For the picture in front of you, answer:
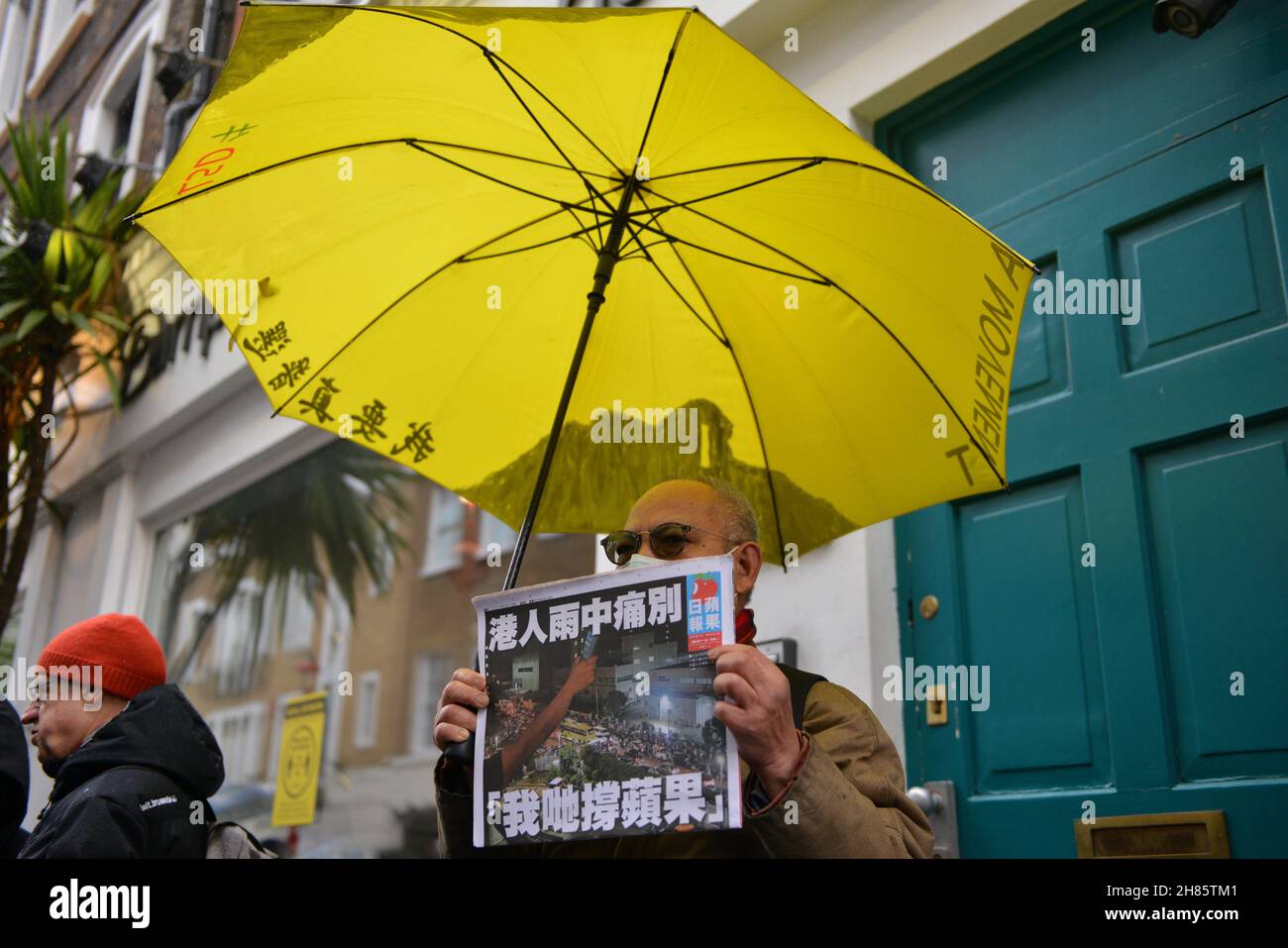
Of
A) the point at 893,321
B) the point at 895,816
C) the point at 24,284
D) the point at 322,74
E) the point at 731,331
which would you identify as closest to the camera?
the point at 895,816

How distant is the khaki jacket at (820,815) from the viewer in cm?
194

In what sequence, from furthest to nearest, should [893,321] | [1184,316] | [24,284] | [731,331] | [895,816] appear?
[24,284], [1184,316], [731,331], [893,321], [895,816]

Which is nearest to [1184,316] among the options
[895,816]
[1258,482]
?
[1258,482]

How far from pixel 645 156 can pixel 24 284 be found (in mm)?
6586

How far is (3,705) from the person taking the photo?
3.50 metres

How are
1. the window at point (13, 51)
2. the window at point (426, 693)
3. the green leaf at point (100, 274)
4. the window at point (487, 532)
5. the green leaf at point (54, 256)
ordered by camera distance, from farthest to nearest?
the window at point (13, 51) → the window at point (487, 532) → the window at point (426, 693) → the green leaf at point (100, 274) → the green leaf at point (54, 256)

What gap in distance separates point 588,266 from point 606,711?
1392 millimetres

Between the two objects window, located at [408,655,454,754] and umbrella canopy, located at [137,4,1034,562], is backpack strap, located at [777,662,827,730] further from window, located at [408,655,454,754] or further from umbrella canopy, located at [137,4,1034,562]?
window, located at [408,655,454,754]

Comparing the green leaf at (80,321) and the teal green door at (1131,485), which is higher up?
the green leaf at (80,321)

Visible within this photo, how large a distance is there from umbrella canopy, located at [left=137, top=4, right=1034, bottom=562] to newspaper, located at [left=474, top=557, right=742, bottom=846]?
2.92 ft

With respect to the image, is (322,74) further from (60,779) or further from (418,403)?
(60,779)
